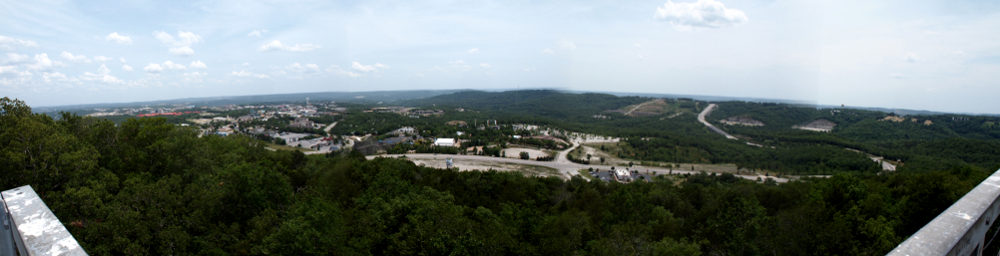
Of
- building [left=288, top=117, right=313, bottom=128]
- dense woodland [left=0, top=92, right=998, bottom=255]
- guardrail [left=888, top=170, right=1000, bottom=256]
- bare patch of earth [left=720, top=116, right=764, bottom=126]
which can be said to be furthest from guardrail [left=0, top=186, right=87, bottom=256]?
bare patch of earth [left=720, top=116, right=764, bottom=126]

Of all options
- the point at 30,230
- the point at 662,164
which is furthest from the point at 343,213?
the point at 662,164

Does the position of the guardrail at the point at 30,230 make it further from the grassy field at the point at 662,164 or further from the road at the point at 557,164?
the grassy field at the point at 662,164

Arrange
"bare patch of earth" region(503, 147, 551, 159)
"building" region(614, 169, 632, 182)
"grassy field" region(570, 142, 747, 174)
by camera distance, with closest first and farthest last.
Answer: "building" region(614, 169, 632, 182)
"grassy field" region(570, 142, 747, 174)
"bare patch of earth" region(503, 147, 551, 159)

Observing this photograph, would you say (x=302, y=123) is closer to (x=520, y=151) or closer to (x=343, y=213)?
(x=520, y=151)

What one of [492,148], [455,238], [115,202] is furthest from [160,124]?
[492,148]

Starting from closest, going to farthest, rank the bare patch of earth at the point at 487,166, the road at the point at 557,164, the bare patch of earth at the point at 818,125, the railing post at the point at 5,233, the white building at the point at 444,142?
1. the railing post at the point at 5,233
2. the bare patch of earth at the point at 487,166
3. the road at the point at 557,164
4. the white building at the point at 444,142
5. the bare patch of earth at the point at 818,125

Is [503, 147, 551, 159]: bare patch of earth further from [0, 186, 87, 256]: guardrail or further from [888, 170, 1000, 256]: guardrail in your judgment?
[0, 186, 87, 256]: guardrail

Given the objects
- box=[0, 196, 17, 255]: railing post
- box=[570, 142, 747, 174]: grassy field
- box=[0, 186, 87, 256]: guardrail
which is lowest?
box=[570, 142, 747, 174]: grassy field

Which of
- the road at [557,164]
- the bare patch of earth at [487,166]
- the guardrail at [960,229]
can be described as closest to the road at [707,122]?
the road at [557,164]
